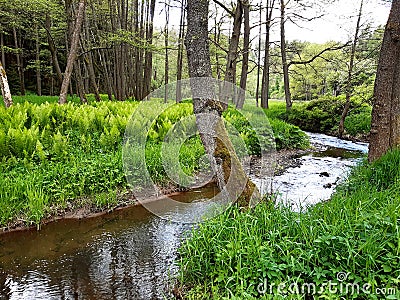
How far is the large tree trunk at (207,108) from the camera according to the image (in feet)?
12.8

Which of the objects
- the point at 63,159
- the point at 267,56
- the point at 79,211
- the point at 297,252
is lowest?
the point at 79,211

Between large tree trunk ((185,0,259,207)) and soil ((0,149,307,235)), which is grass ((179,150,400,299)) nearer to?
large tree trunk ((185,0,259,207))

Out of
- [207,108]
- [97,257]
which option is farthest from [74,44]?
[97,257]

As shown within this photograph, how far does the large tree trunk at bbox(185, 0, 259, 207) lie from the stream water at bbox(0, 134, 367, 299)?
0.65 m

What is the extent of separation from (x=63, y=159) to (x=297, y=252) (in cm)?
465

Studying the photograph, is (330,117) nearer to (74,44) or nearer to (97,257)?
(74,44)

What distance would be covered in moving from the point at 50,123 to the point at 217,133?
183 inches

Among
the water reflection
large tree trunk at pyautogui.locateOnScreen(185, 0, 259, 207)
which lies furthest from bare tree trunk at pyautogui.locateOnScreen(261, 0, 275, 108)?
the water reflection

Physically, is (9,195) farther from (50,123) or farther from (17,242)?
(50,123)

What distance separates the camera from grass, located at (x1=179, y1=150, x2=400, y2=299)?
240 cm

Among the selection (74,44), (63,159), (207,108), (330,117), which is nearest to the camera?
(207,108)

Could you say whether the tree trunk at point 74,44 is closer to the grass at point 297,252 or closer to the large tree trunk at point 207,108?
the large tree trunk at point 207,108

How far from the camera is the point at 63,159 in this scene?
5.93m

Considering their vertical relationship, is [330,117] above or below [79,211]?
above
